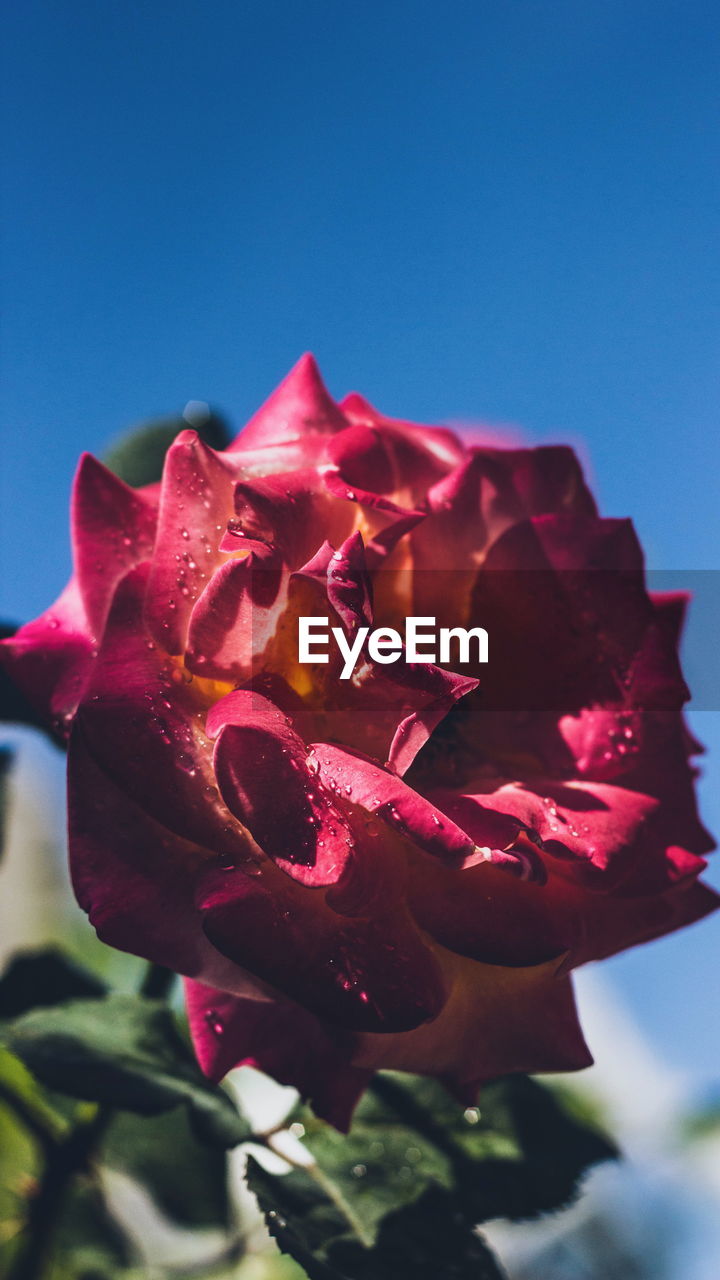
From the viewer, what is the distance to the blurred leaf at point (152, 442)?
0.70 metres

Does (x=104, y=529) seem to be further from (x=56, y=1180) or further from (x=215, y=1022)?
(x=56, y=1180)

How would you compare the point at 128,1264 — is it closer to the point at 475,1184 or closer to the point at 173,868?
the point at 475,1184

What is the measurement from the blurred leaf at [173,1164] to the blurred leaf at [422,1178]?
0.13 metres

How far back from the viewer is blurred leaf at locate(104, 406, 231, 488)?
70cm

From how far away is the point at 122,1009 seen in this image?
60cm

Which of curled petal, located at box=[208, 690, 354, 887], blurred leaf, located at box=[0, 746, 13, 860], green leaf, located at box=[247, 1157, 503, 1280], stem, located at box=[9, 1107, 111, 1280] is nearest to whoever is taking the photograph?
curled petal, located at box=[208, 690, 354, 887]

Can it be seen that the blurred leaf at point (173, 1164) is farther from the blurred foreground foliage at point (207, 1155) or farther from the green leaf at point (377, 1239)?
the green leaf at point (377, 1239)

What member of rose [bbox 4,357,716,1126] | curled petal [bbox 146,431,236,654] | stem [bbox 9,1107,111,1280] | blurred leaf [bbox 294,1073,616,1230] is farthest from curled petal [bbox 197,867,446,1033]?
stem [bbox 9,1107,111,1280]

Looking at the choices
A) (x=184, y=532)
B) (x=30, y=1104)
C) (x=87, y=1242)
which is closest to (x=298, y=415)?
(x=184, y=532)

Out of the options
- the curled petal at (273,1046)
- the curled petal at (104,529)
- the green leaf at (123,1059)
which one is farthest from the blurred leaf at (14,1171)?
the curled petal at (104,529)

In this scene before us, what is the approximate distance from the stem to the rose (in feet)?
0.77

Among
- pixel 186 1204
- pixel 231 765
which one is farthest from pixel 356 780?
pixel 186 1204

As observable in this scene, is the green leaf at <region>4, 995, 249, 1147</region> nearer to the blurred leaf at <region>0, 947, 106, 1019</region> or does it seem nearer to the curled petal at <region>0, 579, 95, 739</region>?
the blurred leaf at <region>0, 947, 106, 1019</region>

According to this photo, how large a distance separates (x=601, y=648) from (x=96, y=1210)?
55cm
